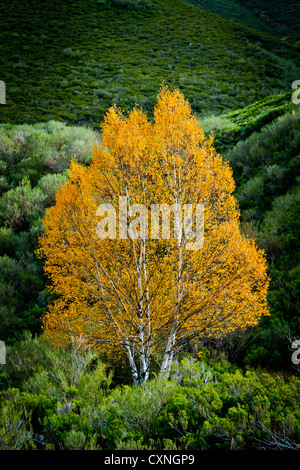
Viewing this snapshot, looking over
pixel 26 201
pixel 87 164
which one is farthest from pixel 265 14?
pixel 26 201

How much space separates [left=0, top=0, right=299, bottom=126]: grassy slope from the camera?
21172 millimetres

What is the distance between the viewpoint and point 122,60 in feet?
87.0

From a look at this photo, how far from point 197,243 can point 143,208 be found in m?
1.47

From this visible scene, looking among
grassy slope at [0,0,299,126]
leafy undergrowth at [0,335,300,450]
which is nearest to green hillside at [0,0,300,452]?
leafy undergrowth at [0,335,300,450]

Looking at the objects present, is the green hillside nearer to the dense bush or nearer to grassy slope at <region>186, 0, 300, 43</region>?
the dense bush

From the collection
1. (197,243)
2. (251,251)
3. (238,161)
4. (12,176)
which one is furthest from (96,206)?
(12,176)

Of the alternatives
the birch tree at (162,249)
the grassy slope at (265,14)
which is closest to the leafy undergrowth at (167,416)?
the birch tree at (162,249)

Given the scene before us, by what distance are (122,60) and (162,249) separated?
27.9 m

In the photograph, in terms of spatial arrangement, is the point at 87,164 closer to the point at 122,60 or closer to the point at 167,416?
the point at 167,416

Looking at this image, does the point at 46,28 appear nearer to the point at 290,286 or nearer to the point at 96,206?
the point at 96,206

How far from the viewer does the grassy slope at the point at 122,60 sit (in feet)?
69.5

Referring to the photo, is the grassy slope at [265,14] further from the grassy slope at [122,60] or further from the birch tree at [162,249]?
the birch tree at [162,249]

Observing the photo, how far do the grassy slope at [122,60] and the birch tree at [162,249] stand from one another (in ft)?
50.3

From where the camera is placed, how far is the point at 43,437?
11.2ft
